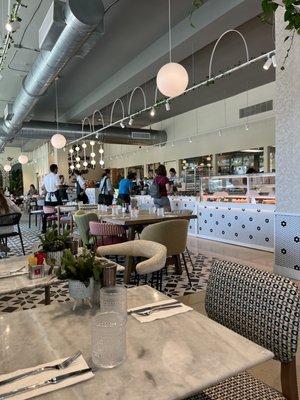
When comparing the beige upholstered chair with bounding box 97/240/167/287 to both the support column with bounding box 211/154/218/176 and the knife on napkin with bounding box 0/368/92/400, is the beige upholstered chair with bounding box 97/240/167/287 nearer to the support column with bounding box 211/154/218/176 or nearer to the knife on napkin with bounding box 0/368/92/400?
the knife on napkin with bounding box 0/368/92/400

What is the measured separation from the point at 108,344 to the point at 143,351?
13cm

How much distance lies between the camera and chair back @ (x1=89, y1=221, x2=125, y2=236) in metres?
4.51

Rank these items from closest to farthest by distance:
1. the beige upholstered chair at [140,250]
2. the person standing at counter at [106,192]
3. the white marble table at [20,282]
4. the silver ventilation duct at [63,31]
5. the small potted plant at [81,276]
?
the small potted plant at [81,276] < the white marble table at [20,282] < the beige upholstered chair at [140,250] < the silver ventilation duct at [63,31] < the person standing at counter at [106,192]

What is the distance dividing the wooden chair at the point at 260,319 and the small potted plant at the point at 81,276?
61cm

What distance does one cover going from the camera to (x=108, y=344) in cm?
105

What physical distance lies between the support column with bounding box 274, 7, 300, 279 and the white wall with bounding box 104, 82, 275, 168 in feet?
16.9

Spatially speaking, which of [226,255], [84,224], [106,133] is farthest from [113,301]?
[106,133]

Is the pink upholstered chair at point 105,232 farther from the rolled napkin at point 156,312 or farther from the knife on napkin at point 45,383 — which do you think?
the knife on napkin at point 45,383

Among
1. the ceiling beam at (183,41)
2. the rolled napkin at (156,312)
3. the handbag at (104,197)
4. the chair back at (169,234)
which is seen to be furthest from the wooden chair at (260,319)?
the handbag at (104,197)

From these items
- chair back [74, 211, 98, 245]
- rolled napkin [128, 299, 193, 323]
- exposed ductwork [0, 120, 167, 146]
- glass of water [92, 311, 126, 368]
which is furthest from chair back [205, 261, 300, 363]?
exposed ductwork [0, 120, 167, 146]

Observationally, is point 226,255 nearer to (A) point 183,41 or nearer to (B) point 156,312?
(A) point 183,41

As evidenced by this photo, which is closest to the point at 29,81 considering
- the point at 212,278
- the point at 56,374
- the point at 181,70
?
the point at 181,70

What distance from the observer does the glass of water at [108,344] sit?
103 centimetres

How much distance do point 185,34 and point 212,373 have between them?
558 cm
